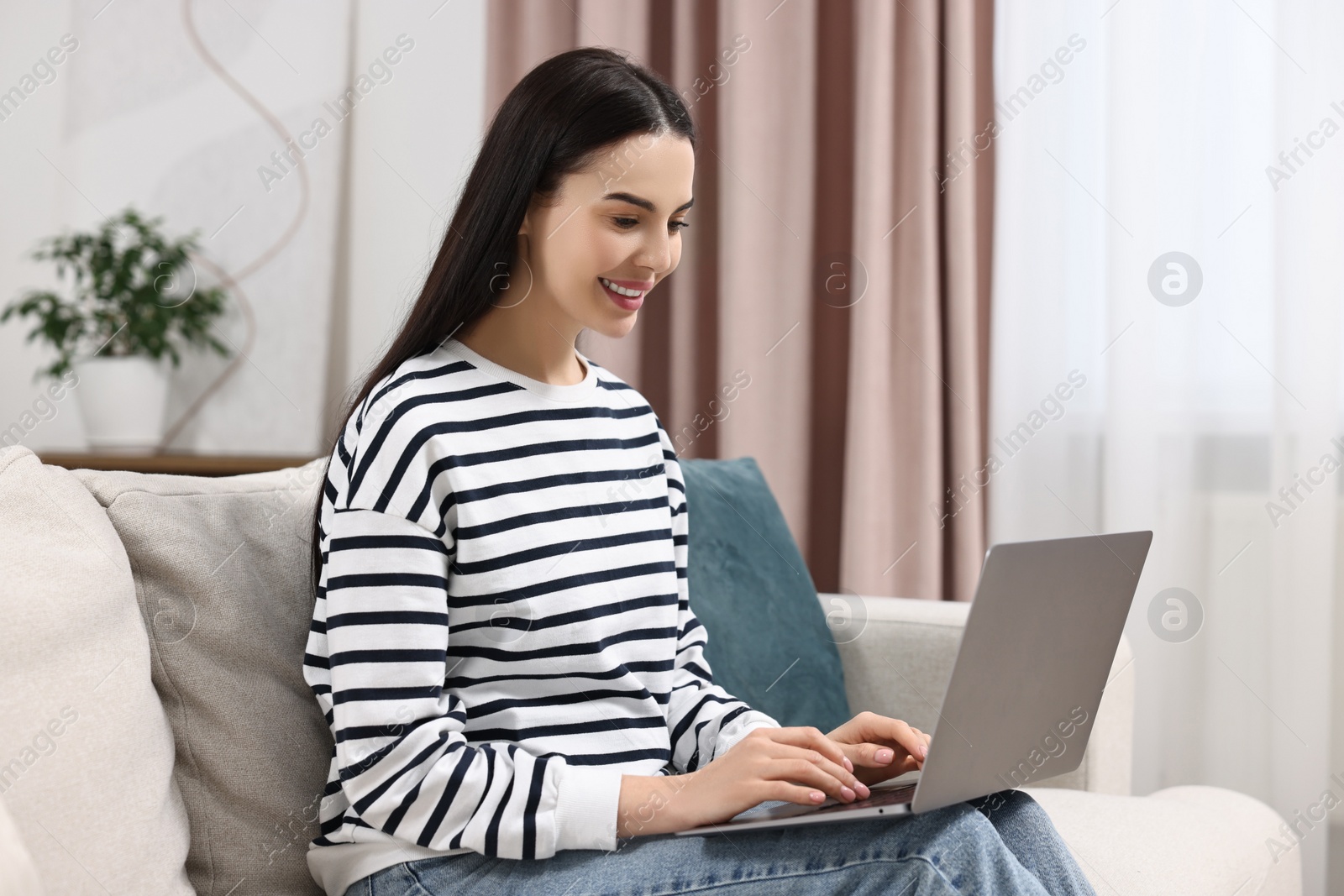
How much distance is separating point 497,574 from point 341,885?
0.28 metres

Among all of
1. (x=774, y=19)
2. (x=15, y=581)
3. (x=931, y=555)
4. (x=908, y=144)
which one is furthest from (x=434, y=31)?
(x=15, y=581)

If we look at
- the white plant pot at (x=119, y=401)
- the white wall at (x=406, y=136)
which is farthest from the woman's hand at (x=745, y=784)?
the white wall at (x=406, y=136)

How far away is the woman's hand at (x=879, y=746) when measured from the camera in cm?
92

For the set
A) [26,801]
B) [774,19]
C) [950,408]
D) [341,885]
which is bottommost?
[341,885]

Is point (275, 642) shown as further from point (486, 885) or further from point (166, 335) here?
point (166, 335)

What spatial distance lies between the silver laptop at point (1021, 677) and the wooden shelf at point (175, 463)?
50.2 inches

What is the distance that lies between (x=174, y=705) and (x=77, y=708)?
0.40ft

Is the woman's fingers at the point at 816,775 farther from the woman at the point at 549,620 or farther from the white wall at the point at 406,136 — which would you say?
the white wall at the point at 406,136

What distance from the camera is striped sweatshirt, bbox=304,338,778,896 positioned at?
2.77 ft

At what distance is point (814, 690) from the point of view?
1.43 m

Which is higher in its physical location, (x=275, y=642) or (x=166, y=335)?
(x=166, y=335)

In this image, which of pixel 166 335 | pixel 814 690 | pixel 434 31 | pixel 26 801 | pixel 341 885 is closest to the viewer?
pixel 26 801

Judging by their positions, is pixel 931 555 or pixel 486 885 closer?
pixel 486 885

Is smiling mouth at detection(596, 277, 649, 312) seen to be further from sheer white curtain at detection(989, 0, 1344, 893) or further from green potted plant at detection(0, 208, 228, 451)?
green potted plant at detection(0, 208, 228, 451)
